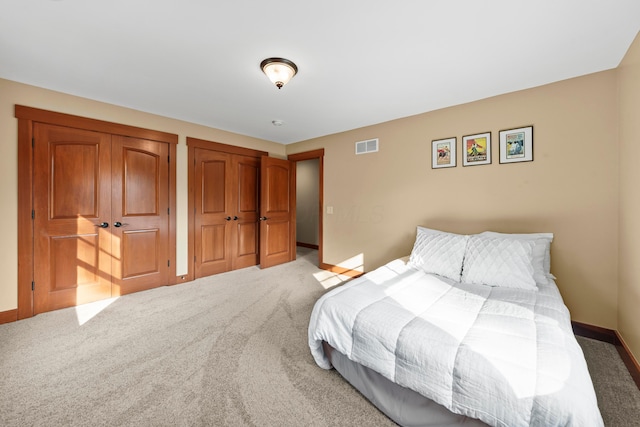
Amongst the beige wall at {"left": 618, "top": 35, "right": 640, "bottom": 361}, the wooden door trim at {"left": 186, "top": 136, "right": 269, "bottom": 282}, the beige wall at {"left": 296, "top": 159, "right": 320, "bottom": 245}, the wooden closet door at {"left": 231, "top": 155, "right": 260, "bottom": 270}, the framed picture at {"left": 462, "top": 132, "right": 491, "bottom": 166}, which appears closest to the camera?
the beige wall at {"left": 618, "top": 35, "right": 640, "bottom": 361}

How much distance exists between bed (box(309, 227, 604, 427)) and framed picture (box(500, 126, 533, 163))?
0.85 metres

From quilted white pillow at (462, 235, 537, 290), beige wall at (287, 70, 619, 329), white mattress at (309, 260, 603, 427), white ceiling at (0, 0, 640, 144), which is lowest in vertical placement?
white mattress at (309, 260, 603, 427)

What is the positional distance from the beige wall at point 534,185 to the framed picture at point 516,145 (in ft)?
0.19

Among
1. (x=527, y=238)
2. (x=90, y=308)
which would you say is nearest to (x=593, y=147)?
(x=527, y=238)

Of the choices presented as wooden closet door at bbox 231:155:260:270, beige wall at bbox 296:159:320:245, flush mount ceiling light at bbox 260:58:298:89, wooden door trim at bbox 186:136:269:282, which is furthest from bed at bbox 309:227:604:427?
beige wall at bbox 296:159:320:245

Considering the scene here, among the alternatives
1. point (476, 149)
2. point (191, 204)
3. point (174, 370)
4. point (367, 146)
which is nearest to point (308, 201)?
point (367, 146)

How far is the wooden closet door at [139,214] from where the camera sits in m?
3.23

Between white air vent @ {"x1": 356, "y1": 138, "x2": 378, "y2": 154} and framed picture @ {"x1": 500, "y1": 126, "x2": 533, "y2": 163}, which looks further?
white air vent @ {"x1": 356, "y1": 138, "x2": 378, "y2": 154}

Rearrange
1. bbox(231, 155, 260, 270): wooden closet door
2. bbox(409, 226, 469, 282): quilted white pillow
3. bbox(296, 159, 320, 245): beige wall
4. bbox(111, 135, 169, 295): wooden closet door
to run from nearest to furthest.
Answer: bbox(409, 226, 469, 282): quilted white pillow, bbox(111, 135, 169, 295): wooden closet door, bbox(231, 155, 260, 270): wooden closet door, bbox(296, 159, 320, 245): beige wall

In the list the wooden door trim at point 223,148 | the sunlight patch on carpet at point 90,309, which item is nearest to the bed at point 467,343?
the sunlight patch on carpet at point 90,309

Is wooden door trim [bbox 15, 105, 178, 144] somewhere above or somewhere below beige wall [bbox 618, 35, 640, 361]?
above

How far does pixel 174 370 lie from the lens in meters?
1.85

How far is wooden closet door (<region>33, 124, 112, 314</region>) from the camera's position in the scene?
8.96ft

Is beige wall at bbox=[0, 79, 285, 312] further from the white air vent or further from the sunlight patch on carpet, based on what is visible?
the white air vent
